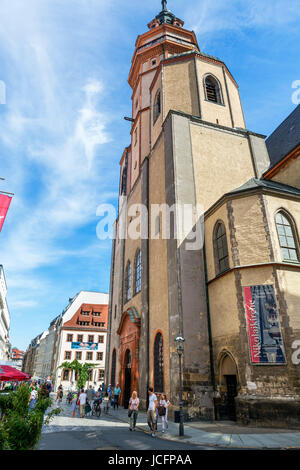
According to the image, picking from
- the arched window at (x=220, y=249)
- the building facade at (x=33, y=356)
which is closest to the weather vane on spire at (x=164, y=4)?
the arched window at (x=220, y=249)

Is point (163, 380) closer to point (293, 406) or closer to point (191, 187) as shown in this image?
point (293, 406)

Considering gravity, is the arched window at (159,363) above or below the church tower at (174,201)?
below

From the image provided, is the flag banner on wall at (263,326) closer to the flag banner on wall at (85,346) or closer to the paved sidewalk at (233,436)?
the paved sidewalk at (233,436)

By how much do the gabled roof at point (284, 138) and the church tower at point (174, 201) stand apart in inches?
56.5

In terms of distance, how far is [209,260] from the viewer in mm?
16312

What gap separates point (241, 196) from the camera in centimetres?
1488

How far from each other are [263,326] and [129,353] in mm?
12667

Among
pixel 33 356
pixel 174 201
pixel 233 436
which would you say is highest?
pixel 174 201

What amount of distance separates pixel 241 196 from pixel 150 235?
8026 millimetres

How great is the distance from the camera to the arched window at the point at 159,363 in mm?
16531

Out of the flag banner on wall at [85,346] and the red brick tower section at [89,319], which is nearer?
the flag banner on wall at [85,346]

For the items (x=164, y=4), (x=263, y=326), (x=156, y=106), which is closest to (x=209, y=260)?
(x=263, y=326)

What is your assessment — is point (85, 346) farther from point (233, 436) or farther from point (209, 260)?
point (233, 436)
